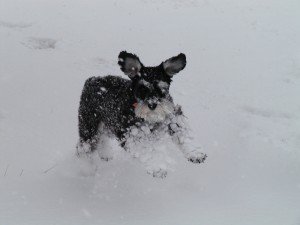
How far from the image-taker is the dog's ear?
16.6 ft

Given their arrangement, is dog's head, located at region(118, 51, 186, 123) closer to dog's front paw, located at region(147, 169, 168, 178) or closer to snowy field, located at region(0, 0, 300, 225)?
dog's front paw, located at region(147, 169, 168, 178)

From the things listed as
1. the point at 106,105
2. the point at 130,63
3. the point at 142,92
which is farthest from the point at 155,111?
the point at 106,105

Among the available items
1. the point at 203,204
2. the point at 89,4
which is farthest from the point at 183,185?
the point at 89,4

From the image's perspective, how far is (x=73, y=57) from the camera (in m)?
10.1

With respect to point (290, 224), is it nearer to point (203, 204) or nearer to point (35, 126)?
point (203, 204)

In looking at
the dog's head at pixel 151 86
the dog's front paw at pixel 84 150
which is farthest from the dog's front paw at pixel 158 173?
the dog's front paw at pixel 84 150

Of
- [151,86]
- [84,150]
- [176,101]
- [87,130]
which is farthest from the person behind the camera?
[176,101]

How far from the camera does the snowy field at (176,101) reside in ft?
17.7

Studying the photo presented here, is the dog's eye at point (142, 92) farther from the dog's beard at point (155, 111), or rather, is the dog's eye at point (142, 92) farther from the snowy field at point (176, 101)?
the snowy field at point (176, 101)

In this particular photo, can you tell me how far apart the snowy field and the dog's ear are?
61.7 inches

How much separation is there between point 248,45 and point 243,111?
437cm

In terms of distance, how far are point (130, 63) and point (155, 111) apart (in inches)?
25.8

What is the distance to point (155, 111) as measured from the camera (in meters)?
4.84

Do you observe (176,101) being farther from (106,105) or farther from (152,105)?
(152,105)
